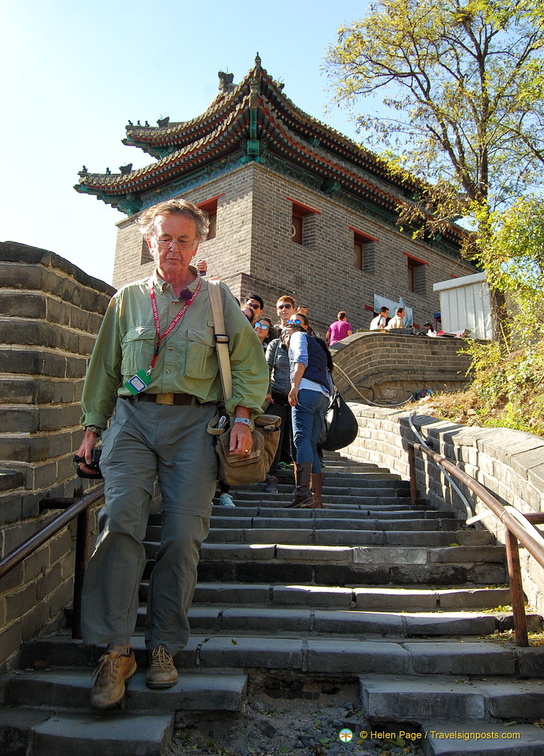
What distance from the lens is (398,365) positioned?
14.1 metres

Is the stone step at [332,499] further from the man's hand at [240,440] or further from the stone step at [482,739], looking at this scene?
the stone step at [482,739]

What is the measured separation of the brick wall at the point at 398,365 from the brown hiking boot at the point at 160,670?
10.5 metres

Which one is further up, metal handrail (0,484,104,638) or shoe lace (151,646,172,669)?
metal handrail (0,484,104,638)

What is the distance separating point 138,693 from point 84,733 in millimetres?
260

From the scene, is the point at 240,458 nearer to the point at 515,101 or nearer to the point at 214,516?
the point at 214,516

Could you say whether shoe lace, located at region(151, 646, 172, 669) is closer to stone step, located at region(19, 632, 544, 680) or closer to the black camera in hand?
stone step, located at region(19, 632, 544, 680)

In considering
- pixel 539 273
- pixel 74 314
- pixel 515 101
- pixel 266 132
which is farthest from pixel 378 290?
pixel 74 314

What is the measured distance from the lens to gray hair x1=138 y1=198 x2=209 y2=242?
2.70 metres

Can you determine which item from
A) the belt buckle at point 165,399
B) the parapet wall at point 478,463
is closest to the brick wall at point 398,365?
the parapet wall at point 478,463

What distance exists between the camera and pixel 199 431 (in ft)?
8.46

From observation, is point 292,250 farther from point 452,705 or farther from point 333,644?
point 452,705

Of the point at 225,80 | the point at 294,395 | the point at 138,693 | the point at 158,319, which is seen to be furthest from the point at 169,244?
the point at 225,80

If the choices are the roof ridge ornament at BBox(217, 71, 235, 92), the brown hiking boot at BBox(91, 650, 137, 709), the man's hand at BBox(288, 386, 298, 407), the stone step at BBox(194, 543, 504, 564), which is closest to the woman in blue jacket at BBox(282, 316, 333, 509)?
the man's hand at BBox(288, 386, 298, 407)

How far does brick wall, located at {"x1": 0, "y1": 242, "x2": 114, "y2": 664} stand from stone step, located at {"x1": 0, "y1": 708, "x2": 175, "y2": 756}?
34cm
